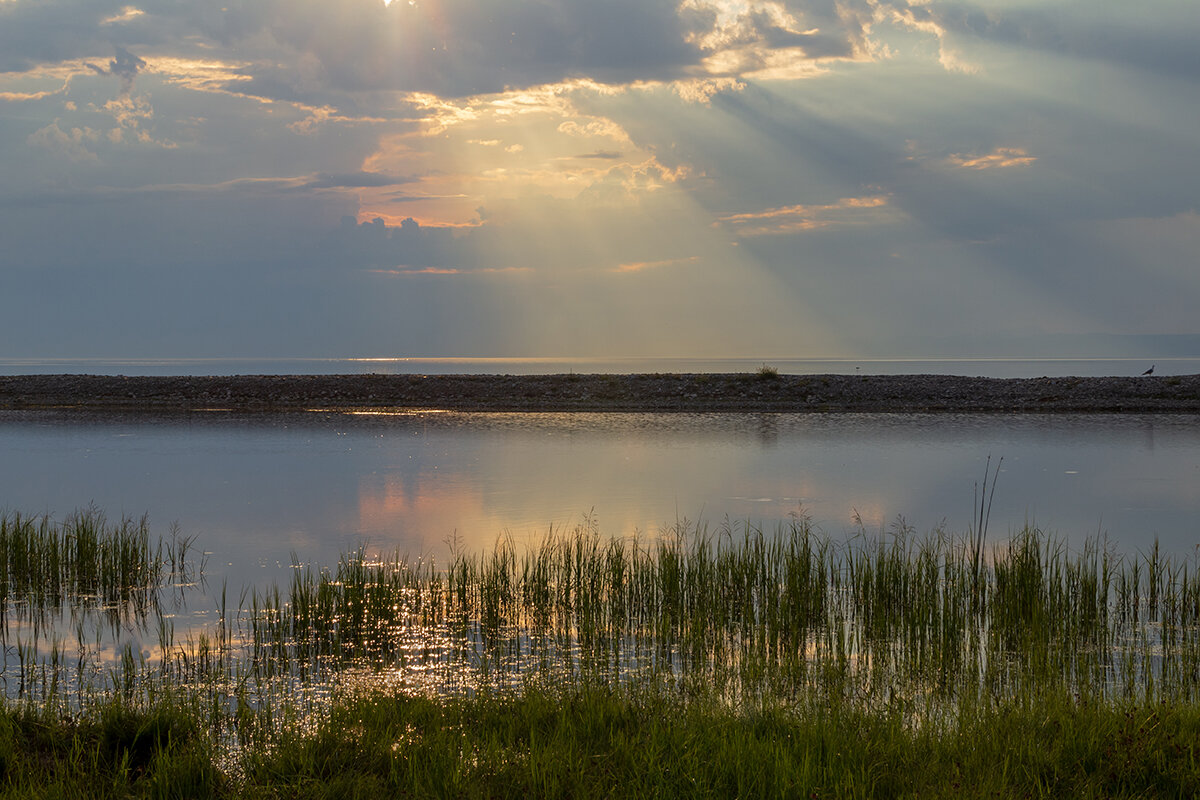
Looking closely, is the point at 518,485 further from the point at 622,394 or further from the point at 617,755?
the point at 622,394

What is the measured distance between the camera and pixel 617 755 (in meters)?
5.76

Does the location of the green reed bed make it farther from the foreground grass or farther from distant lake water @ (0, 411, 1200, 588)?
distant lake water @ (0, 411, 1200, 588)

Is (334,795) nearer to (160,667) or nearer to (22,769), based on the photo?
(22,769)

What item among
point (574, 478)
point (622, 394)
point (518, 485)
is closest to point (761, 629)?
point (518, 485)

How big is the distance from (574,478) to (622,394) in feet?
86.3

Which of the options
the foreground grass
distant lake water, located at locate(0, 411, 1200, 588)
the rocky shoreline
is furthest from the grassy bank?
the rocky shoreline

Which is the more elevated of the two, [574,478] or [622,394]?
[622,394]

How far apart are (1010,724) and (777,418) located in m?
33.5

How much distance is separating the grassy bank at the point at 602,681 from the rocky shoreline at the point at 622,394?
32622 mm

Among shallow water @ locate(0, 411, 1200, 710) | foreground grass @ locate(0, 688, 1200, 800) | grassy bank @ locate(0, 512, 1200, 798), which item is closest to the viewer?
foreground grass @ locate(0, 688, 1200, 800)

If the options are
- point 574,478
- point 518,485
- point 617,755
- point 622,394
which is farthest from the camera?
point 622,394

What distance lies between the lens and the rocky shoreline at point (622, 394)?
144 feet

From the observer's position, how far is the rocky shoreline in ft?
144

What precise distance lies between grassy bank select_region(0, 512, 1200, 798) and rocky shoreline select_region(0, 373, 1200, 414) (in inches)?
1284
